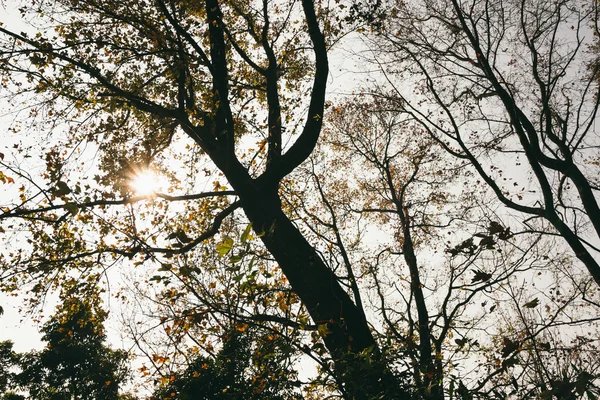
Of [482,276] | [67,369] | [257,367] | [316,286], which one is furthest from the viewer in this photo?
[67,369]

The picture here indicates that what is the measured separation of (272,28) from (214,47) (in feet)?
8.57

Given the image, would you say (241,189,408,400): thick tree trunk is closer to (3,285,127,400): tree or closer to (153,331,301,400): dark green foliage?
(153,331,301,400): dark green foliage

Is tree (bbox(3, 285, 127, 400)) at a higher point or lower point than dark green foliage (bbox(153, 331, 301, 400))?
higher

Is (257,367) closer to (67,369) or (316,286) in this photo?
(316,286)

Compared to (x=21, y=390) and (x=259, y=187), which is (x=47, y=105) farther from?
(x=21, y=390)

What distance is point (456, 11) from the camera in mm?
7066

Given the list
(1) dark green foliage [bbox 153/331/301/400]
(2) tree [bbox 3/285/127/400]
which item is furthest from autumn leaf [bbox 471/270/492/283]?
(2) tree [bbox 3/285/127/400]

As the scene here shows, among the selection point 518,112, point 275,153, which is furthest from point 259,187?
point 518,112

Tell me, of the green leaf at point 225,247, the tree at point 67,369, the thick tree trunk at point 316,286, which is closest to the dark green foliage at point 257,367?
Result: the thick tree trunk at point 316,286

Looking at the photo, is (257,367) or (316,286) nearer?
(257,367)

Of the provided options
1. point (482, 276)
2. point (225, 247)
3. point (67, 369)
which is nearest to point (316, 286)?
point (482, 276)

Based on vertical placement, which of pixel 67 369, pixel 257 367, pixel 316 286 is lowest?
pixel 257 367

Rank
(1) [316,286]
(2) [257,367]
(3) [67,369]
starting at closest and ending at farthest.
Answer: (2) [257,367] < (1) [316,286] < (3) [67,369]

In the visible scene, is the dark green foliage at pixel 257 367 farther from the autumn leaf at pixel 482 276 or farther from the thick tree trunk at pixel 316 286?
the autumn leaf at pixel 482 276
